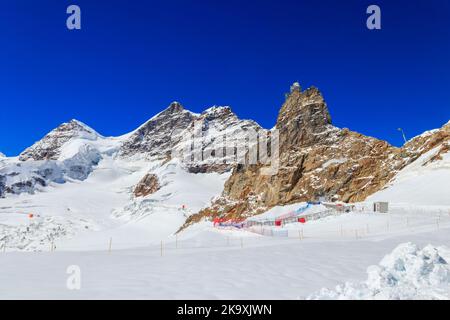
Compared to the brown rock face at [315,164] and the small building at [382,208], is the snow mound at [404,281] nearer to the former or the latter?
the small building at [382,208]

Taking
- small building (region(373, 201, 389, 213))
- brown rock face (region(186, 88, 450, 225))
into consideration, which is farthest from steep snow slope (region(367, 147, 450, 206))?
small building (region(373, 201, 389, 213))

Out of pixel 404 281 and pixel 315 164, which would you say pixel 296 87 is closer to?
pixel 315 164

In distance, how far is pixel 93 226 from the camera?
17875 centimetres

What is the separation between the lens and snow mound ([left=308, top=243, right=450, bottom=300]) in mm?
10234

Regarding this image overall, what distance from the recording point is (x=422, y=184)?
68625mm

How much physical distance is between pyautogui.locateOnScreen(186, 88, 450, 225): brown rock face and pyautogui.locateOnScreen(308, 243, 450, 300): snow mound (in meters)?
68.8

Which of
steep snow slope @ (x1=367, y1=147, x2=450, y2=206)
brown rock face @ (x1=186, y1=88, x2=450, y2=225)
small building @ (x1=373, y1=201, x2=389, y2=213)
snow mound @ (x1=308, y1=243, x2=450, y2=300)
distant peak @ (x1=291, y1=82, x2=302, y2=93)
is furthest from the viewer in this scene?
distant peak @ (x1=291, y1=82, x2=302, y2=93)

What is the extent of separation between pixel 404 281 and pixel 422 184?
64.1m

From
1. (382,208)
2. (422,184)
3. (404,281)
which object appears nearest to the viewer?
(404,281)

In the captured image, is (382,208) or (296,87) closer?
(382,208)

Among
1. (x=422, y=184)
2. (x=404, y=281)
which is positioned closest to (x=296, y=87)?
(x=422, y=184)

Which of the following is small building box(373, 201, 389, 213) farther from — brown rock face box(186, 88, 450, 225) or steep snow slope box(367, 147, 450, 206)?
brown rock face box(186, 88, 450, 225)

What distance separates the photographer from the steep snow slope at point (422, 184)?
200ft
